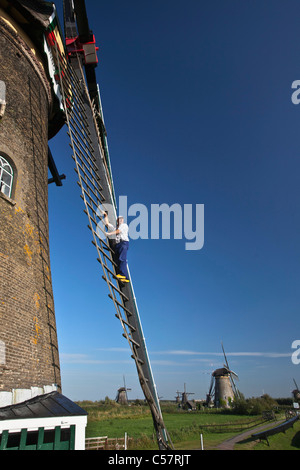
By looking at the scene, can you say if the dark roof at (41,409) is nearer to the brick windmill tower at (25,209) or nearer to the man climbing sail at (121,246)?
the brick windmill tower at (25,209)

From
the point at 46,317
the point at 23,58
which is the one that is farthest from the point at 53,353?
the point at 23,58

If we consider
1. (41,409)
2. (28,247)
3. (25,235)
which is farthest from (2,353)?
(25,235)

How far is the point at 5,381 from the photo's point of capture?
432cm

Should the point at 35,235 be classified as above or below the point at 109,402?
above

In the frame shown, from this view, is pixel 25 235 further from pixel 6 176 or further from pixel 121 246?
pixel 121 246

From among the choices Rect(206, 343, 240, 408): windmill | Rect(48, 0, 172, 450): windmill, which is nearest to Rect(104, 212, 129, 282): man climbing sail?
Rect(48, 0, 172, 450): windmill

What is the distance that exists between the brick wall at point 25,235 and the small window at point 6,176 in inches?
4.3

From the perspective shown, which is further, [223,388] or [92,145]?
[223,388]

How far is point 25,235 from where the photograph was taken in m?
5.78

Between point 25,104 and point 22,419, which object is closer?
point 22,419

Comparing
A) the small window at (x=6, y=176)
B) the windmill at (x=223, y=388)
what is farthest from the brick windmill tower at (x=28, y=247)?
the windmill at (x=223, y=388)

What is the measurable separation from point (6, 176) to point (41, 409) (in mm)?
4326
